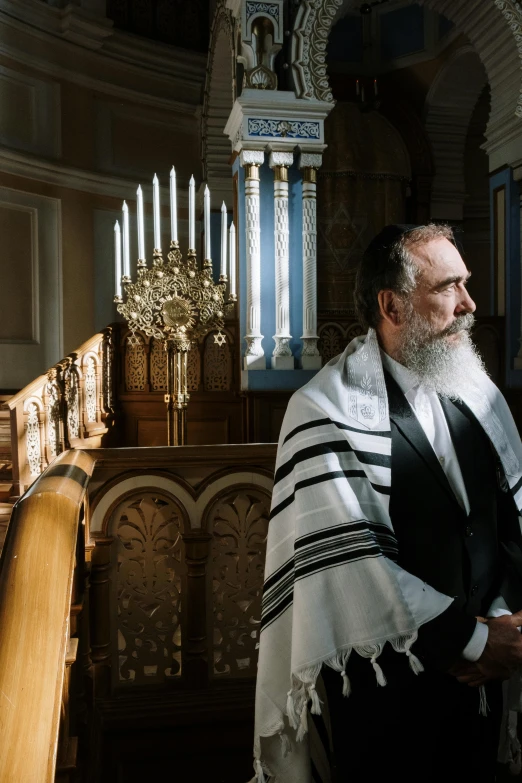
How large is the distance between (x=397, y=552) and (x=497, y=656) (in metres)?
0.29

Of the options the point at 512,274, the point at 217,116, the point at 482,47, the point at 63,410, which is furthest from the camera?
the point at 217,116

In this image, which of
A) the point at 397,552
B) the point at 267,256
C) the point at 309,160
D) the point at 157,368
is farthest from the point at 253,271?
the point at 397,552

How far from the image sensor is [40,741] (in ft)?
3.10

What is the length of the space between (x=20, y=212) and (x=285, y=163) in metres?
4.24

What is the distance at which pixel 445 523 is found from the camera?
1646 millimetres

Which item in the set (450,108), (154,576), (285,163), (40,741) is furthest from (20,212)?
(40,741)

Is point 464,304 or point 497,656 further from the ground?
point 464,304

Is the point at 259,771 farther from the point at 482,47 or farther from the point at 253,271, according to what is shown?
the point at 482,47

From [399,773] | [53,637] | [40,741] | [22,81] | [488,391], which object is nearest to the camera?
[40,741]

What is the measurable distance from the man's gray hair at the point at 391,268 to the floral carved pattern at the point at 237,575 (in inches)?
41.7

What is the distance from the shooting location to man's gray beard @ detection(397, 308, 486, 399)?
1752 millimetres

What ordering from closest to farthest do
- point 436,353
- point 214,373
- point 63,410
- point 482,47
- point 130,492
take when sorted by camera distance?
1. point 436,353
2. point 130,492
3. point 63,410
4. point 482,47
5. point 214,373

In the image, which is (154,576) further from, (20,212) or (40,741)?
(20,212)

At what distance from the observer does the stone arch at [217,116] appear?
7758 millimetres
